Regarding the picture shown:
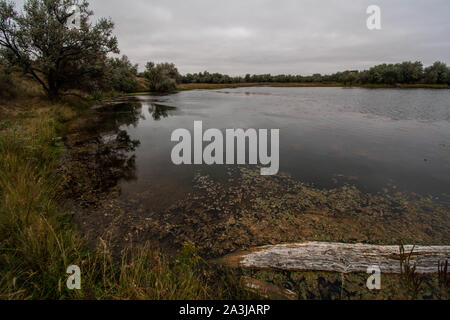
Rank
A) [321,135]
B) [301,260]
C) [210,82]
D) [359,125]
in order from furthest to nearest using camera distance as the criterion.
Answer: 1. [210,82]
2. [359,125]
3. [321,135]
4. [301,260]

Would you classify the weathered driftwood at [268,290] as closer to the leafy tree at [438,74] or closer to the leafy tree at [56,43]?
the leafy tree at [56,43]

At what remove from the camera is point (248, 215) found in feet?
16.0

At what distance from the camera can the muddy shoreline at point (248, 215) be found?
161 inches

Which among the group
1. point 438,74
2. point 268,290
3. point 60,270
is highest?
point 438,74

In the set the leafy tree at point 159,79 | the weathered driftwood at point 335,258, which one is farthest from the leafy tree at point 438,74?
the weathered driftwood at point 335,258

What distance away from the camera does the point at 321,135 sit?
1263 cm

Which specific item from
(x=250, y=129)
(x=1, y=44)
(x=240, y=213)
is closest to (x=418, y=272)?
(x=240, y=213)

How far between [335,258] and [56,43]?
72.7 ft

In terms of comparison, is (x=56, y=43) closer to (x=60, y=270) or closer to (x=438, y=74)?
(x=60, y=270)

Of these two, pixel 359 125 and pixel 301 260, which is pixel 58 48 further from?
pixel 359 125

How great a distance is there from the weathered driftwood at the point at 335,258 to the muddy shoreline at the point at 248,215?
15.8 inches

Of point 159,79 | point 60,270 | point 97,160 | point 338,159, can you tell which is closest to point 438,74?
point 338,159

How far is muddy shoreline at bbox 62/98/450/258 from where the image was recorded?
4.08 m
